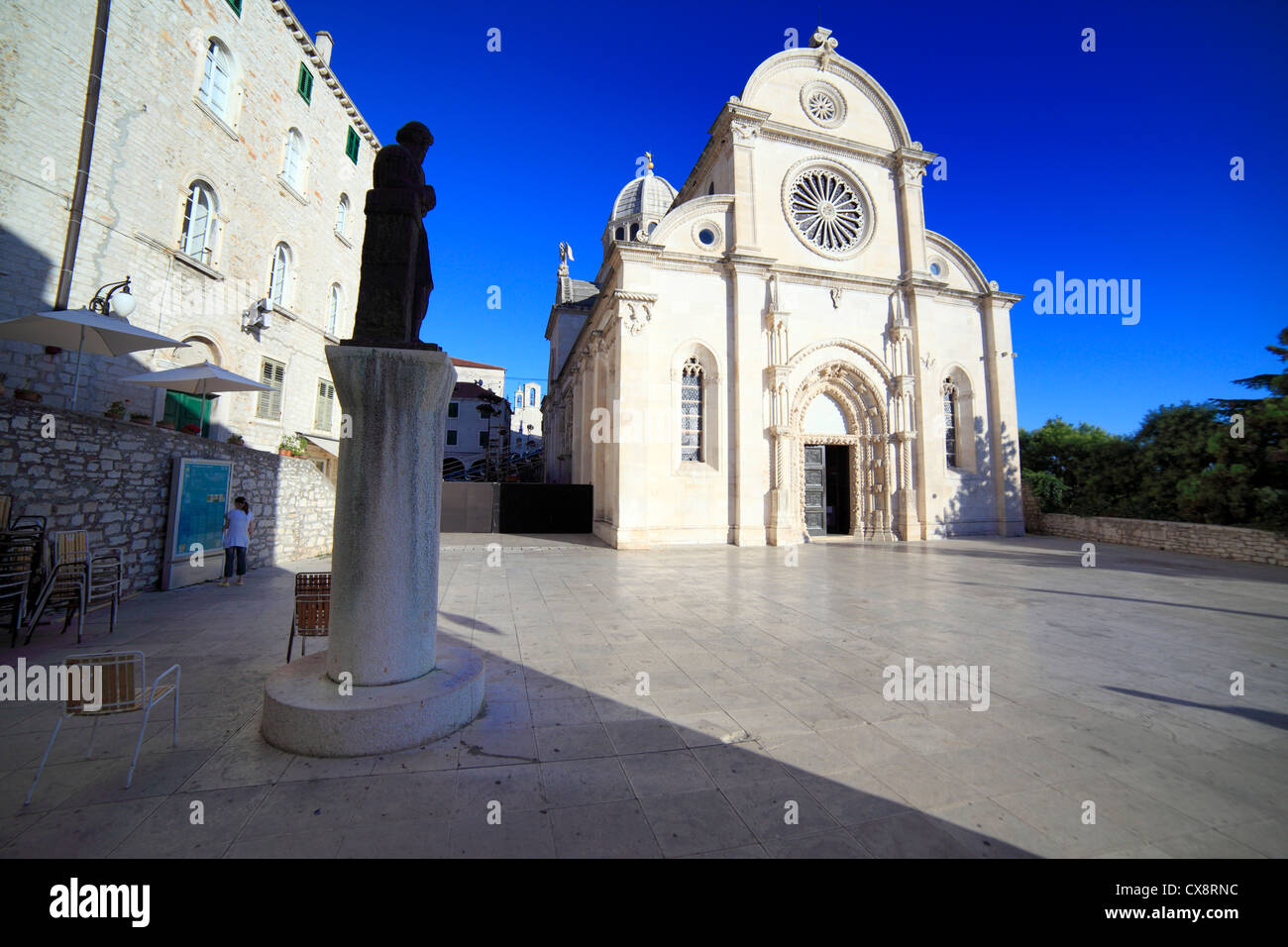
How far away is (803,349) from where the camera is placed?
660 inches

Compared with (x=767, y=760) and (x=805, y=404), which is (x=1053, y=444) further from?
(x=767, y=760)

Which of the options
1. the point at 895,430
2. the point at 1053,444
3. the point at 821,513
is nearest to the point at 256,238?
the point at 821,513

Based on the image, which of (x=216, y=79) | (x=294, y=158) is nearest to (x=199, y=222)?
(x=216, y=79)

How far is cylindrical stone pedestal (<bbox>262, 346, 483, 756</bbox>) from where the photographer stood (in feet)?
10.9

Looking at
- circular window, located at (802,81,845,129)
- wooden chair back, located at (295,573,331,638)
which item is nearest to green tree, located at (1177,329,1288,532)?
circular window, located at (802,81,845,129)

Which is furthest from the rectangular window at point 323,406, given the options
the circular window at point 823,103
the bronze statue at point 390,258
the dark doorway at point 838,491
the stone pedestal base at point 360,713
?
the circular window at point 823,103

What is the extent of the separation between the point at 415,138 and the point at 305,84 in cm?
1841

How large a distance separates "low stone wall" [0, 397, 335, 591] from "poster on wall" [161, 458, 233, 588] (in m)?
0.14

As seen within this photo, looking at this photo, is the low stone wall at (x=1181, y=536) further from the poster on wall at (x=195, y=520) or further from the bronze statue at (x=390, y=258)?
the poster on wall at (x=195, y=520)

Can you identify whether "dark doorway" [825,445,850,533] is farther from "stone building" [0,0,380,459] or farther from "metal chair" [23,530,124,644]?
"metal chair" [23,530,124,644]

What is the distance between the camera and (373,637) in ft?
11.2

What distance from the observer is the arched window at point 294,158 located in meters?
15.9
